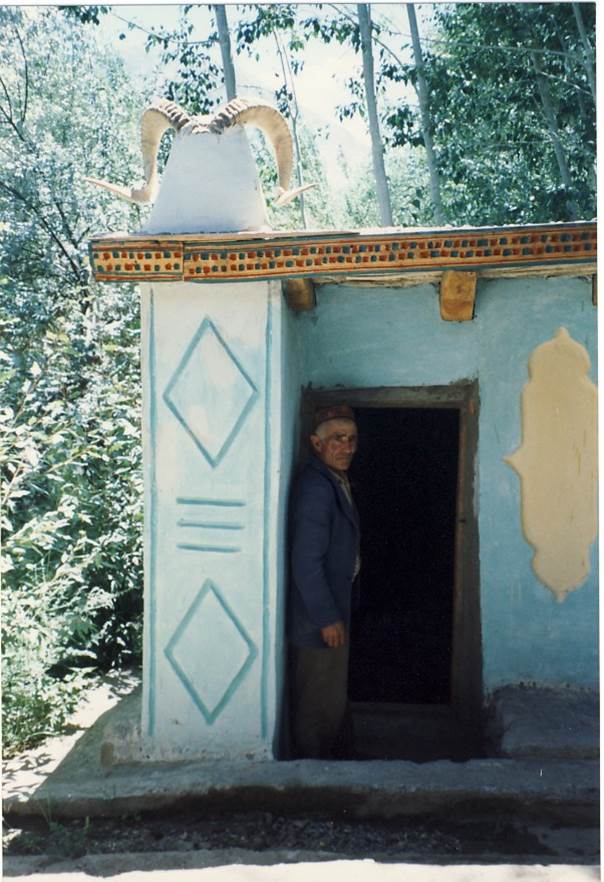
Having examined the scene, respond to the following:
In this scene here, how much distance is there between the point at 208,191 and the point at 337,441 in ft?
5.08

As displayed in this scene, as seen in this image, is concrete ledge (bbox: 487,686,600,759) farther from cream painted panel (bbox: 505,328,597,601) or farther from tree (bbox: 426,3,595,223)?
tree (bbox: 426,3,595,223)

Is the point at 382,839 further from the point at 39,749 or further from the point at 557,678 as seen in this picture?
the point at 39,749

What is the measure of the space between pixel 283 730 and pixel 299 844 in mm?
898

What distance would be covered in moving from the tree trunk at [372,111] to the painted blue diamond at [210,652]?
9.50 meters

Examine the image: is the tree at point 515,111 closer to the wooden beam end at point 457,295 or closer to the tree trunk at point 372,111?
the tree trunk at point 372,111

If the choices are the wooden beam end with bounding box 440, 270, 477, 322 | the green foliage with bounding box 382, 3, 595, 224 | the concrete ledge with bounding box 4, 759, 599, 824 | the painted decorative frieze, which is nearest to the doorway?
the wooden beam end with bounding box 440, 270, 477, 322

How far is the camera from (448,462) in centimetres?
700

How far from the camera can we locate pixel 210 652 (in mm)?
4555

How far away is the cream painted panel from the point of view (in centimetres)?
492

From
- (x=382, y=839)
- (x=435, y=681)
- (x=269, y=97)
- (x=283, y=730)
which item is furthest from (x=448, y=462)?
(x=269, y=97)

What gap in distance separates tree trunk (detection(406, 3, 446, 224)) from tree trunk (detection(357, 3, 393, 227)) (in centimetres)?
68

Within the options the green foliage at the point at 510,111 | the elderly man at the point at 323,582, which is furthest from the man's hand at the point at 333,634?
the green foliage at the point at 510,111

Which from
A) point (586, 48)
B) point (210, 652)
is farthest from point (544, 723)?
point (586, 48)

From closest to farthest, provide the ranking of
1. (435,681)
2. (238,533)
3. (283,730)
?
(238,533)
(283,730)
(435,681)
